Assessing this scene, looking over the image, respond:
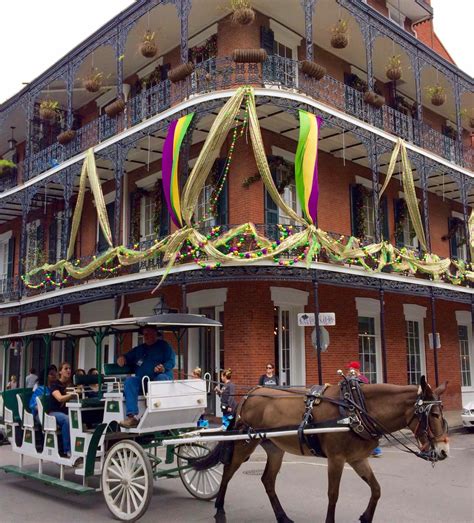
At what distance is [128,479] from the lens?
7.34m

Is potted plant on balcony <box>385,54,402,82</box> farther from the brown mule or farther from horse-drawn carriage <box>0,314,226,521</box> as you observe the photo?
the brown mule

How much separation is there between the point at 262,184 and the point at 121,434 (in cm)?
966

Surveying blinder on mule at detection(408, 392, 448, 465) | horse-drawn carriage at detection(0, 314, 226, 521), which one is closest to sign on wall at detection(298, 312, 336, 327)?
horse-drawn carriage at detection(0, 314, 226, 521)

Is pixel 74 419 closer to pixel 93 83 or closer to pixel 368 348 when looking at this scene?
pixel 368 348

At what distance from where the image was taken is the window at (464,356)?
23047 millimetres

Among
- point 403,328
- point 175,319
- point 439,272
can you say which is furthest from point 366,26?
point 175,319

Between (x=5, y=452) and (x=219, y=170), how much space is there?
347 inches

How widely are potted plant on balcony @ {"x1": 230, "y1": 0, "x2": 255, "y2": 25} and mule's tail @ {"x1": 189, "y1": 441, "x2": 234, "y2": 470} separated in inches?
440

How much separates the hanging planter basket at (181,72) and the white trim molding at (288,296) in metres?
5.93

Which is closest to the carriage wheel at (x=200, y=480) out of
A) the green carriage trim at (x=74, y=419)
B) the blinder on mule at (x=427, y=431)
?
the green carriage trim at (x=74, y=419)

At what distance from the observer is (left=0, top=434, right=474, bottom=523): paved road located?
293 inches

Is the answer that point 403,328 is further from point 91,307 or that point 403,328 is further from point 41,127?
point 41,127

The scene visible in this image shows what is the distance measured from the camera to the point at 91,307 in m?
21.0

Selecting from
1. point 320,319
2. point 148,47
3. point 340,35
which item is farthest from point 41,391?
point 340,35
